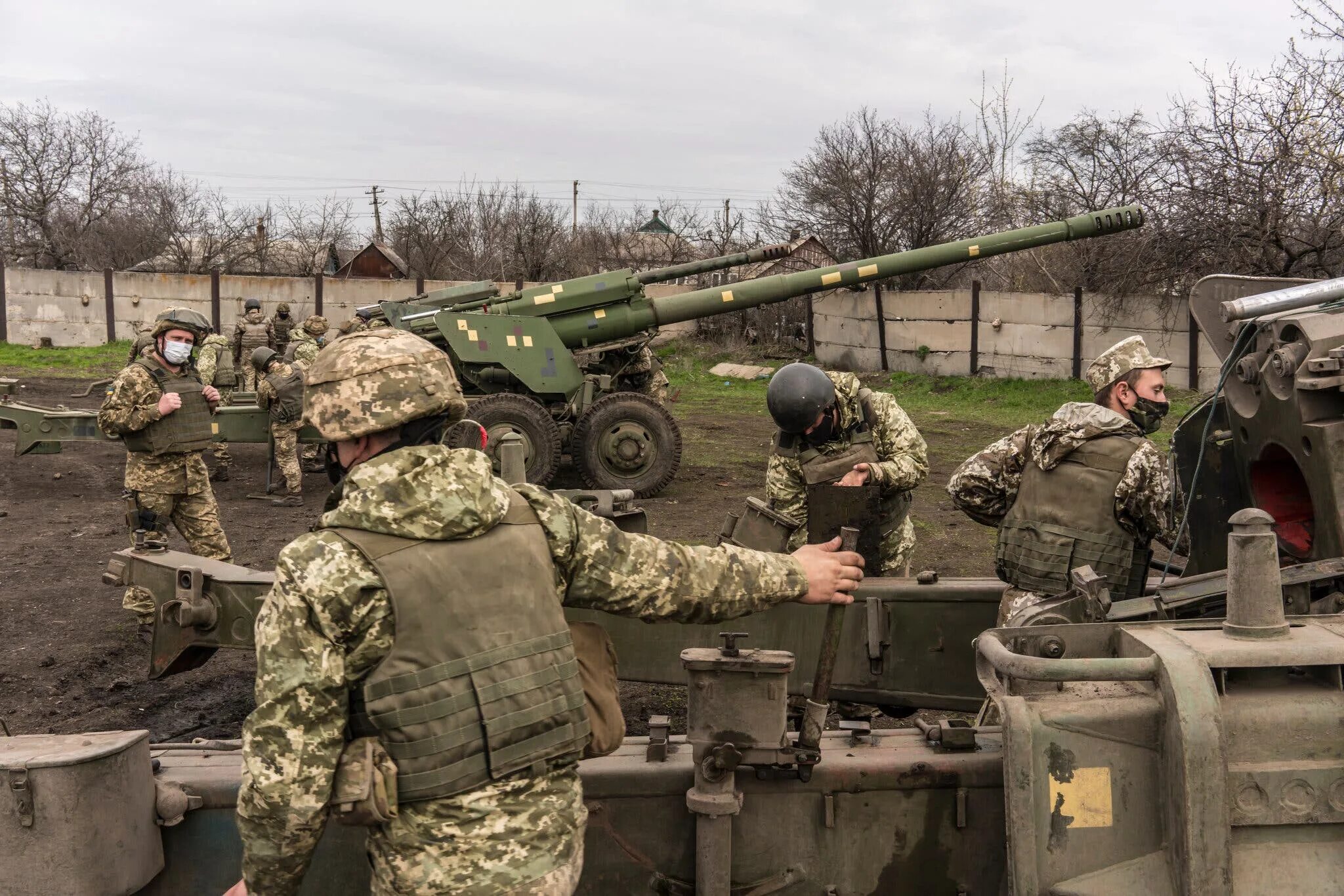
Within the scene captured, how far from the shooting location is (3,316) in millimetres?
20922

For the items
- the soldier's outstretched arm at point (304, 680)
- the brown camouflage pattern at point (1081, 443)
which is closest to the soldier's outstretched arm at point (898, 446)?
the brown camouflage pattern at point (1081, 443)

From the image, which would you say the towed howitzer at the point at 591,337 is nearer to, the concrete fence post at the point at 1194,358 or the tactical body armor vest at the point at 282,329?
the tactical body armor vest at the point at 282,329

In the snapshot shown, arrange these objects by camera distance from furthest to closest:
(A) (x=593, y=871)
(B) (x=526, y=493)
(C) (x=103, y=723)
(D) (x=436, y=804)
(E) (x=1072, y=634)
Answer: (C) (x=103, y=723) → (A) (x=593, y=871) → (E) (x=1072, y=634) → (B) (x=526, y=493) → (D) (x=436, y=804)

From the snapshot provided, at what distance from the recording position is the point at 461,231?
3138cm

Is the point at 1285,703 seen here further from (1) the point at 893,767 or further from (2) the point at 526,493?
(2) the point at 526,493

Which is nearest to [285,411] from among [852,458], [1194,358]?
[852,458]

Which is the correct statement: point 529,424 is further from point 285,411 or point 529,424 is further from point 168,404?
point 168,404

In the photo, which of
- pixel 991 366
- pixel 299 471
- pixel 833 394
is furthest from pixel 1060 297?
pixel 833 394

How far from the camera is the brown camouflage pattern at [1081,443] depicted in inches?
138

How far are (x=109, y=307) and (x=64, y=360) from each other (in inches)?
80.1

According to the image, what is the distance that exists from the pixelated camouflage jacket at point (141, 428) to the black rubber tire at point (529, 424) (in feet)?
10.6

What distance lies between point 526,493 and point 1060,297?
14864 millimetres

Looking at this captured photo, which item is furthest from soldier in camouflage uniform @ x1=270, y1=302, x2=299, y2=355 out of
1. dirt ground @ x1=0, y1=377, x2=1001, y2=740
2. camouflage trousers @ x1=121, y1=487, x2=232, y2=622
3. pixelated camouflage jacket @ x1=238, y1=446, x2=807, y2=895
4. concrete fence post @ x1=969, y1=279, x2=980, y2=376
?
pixelated camouflage jacket @ x1=238, y1=446, x2=807, y2=895

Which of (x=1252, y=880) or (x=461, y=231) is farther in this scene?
(x=461, y=231)
